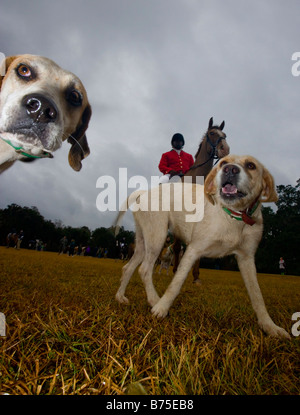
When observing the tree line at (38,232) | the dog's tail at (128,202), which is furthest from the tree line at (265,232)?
the dog's tail at (128,202)

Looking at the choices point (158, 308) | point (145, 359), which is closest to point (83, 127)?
point (158, 308)

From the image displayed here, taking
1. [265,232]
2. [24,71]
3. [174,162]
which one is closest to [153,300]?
[24,71]

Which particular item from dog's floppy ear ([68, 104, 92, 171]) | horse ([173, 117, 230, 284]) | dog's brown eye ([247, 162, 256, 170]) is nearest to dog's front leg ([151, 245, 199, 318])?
dog's brown eye ([247, 162, 256, 170])

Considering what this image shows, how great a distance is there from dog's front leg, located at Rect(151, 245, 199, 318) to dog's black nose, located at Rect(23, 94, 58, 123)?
2068 mm

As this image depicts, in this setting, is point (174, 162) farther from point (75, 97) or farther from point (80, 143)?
point (75, 97)

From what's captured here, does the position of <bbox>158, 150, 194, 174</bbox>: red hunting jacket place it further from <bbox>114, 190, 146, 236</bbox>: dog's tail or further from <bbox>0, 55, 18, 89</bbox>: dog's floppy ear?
<bbox>0, 55, 18, 89</bbox>: dog's floppy ear

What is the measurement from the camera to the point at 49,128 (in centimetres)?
182

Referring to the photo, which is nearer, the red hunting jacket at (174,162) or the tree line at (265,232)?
the red hunting jacket at (174,162)

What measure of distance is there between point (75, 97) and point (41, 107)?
0.79 m

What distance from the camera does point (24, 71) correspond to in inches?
83.7

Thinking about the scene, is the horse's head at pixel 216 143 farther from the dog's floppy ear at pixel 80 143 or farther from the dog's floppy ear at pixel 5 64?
the dog's floppy ear at pixel 5 64

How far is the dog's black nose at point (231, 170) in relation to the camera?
8.59 ft

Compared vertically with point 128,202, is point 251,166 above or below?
above
